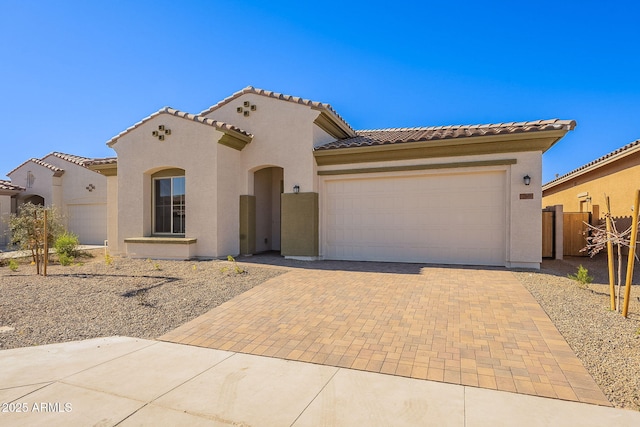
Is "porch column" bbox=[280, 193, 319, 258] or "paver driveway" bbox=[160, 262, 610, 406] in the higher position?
"porch column" bbox=[280, 193, 319, 258]

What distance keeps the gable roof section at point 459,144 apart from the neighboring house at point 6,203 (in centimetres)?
2011

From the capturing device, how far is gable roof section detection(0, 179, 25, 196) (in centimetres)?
2031

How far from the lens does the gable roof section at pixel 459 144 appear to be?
9.89 metres

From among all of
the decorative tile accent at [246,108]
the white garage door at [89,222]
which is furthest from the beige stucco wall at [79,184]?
the decorative tile accent at [246,108]

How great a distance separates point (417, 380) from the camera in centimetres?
379

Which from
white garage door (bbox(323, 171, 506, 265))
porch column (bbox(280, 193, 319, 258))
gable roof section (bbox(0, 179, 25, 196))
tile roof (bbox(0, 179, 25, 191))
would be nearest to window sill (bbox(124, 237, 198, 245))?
porch column (bbox(280, 193, 319, 258))

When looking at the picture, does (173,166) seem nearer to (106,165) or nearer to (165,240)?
(165,240)

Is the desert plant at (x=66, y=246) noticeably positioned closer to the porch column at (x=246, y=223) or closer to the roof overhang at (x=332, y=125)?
the porch column at (x=246, y=223)

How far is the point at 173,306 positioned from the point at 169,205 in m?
7.42

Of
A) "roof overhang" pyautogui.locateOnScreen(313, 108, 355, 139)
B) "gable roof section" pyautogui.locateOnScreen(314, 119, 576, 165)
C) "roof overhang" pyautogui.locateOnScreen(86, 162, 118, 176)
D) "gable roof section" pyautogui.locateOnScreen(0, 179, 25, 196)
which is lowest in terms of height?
"gable roof section" pyautogui.locateOnScreen(0, 179, 25, 196)

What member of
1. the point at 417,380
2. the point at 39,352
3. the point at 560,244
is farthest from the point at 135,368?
the point at 560,244

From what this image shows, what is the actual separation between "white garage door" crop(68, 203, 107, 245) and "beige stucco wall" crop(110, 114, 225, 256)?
7.13 metres

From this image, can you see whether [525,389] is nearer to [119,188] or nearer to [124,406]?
[124,406]

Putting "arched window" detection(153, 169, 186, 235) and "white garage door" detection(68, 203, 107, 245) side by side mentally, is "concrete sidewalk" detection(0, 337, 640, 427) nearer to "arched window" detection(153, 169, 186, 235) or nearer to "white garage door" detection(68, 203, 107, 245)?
"arched window" detection(153, 169, 186, 235)
